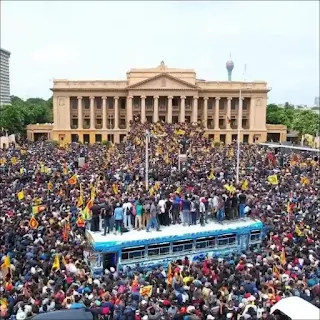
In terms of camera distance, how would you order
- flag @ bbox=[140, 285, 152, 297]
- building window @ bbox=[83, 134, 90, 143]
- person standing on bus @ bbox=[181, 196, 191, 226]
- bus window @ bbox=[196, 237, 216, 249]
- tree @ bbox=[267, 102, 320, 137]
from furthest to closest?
building window @ bbox=[83, 134, 90, 143]
tree @ bbox=[267, 102, 320, 137]
person standing on bus @ bbox=[181, 196, 191, 226]
bus window @ bbox=[196, 237, 216, 249]
flag @ bbox=[140, 285, 152, 297]

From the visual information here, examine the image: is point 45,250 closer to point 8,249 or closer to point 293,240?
point 8,249

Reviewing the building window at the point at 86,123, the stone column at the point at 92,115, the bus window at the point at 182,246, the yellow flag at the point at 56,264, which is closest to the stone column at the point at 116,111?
the stone column at the point at 92,115

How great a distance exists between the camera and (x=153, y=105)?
242ft

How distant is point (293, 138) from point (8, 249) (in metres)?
73.1

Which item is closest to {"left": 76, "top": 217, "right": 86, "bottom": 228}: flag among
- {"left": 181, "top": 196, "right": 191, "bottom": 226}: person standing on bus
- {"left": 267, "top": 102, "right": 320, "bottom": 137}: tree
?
{"left": 181, "top": 196, "right": 191, "bottom": 226}: person standing on bus

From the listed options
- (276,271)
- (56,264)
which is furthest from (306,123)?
(56,264)

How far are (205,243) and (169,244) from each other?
151 cm

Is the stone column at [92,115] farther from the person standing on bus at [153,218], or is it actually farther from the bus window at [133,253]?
the bus window at [133,253]

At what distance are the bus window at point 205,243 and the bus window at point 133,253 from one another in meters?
2.18

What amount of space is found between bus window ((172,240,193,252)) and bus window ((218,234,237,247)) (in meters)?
1.30

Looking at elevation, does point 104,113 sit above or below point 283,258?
above

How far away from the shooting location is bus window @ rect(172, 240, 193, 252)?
1591cm

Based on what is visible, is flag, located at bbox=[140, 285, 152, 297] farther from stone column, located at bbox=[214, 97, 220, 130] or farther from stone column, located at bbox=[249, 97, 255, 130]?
stone column, located at bbox=[249, 97, 255, 130]

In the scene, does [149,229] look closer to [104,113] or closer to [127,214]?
[127,214]
